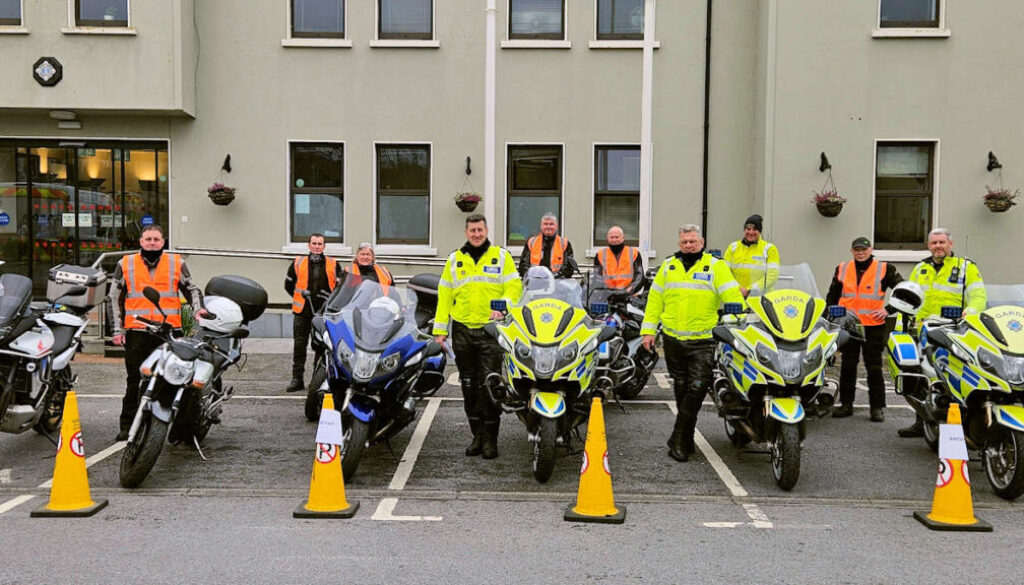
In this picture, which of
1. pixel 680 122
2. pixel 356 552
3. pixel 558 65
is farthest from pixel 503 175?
pixel 356 552

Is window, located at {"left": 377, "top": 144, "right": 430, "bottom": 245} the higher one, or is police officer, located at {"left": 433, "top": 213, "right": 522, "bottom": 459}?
window, located at {"left": 377, "top": 144, "right": 430, "bottom": 245}

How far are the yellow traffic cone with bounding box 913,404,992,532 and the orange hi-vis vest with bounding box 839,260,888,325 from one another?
3356 millimetres

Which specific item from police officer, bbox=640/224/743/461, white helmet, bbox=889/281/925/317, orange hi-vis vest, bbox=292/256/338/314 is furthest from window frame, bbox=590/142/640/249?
police officer, bbox=640/224/743/461

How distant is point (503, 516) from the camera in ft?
17.6

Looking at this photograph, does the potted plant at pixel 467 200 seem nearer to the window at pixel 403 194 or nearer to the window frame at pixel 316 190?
the window at pixel 403 194

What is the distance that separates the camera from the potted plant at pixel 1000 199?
1325cm

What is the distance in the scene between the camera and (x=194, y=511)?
5.43m

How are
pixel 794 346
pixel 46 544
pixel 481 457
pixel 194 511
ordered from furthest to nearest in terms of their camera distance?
pixel 481 457, pixel 794 346, pixel 194 511, pixel 46 544

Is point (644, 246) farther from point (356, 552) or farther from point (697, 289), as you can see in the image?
point (356, 552)

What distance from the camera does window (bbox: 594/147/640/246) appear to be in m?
14.4

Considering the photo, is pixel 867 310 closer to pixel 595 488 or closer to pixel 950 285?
pixel 950 285

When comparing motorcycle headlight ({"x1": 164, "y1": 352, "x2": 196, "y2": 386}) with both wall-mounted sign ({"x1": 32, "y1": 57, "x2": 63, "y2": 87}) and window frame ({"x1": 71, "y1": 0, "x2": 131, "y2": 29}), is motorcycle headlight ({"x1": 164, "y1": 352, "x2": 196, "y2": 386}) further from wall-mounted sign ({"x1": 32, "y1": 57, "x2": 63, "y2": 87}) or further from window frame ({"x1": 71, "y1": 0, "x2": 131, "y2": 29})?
window frame ({"x1": 71, "y1": 0, "x2": 131, "y2": 29})

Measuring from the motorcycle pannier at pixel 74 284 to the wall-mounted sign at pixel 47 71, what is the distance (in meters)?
7.89

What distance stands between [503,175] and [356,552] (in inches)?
404
